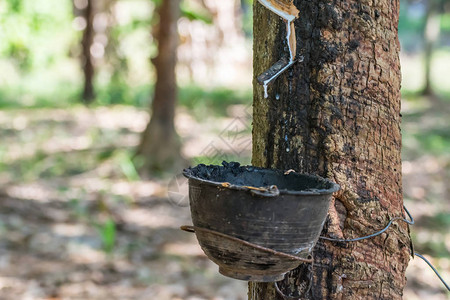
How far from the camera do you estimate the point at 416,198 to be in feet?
21.9

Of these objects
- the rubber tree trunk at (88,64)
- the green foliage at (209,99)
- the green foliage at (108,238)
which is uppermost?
the rubber tree trunk at (88,64)

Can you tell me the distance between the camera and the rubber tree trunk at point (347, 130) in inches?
72.2

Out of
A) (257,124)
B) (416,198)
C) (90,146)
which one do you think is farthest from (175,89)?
(257,124)

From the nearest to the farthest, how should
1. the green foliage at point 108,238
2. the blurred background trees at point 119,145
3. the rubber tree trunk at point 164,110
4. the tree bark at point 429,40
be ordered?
1. the blurred background trees at point 119,145
2. the green foliage at point 108,238
3. the rubber tree trunk at point 164,110
4. the tree bark at point 429,40

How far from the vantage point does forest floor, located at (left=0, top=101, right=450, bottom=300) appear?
4.11m

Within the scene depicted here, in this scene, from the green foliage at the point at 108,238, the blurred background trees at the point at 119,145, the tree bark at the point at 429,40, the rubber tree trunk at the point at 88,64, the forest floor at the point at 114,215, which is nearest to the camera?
the forest floor at the point at 114,215

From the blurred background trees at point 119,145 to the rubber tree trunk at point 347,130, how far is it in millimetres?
529

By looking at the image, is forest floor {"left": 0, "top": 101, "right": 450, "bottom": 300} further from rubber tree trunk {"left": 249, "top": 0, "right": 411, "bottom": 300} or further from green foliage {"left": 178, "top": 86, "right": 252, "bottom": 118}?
green foliage {"left": 178, "top": 86, "right": 252, "bottom": 118}

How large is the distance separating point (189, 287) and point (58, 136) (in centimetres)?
561

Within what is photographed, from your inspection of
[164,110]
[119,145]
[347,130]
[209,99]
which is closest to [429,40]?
[209,99]

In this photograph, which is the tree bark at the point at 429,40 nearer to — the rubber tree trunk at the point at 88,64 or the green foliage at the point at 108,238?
the rubber tree trunk at the point at 88,64

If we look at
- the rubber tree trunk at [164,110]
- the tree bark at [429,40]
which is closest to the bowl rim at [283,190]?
the rubber tree trunk at [164,110]

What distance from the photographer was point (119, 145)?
855 cm

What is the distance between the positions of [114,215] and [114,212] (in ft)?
0.30
